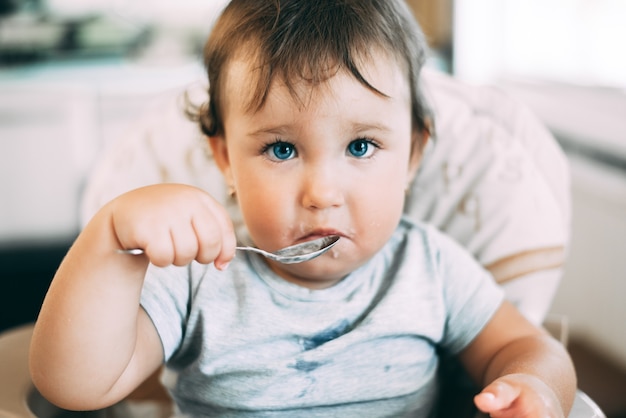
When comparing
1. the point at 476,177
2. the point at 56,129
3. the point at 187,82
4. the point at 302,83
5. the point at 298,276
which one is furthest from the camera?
the point at 56,129

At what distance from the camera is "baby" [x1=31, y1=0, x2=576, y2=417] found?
1.88 feet

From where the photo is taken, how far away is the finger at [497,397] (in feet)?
1.91

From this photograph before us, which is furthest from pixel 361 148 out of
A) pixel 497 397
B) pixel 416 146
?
pixel 497 397

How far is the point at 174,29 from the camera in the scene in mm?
2754

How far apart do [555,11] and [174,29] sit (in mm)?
1431

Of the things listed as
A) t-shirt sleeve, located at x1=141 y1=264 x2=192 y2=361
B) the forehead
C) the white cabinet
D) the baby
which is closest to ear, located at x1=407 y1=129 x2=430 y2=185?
the baby

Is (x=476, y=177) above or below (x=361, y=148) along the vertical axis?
below

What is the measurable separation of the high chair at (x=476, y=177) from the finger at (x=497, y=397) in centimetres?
31

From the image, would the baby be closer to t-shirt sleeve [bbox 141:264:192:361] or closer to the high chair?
t-shirt sleeve [bbox 141:264:192:361]

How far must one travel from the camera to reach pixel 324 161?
26.2 inches

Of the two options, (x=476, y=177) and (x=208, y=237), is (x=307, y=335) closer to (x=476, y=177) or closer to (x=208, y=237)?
(x=208, y=237)

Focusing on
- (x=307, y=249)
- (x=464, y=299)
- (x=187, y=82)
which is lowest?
(x=187, y=82)

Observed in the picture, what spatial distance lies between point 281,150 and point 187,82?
49.5 inches

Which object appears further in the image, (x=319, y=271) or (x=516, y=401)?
(x=319, y=271)
